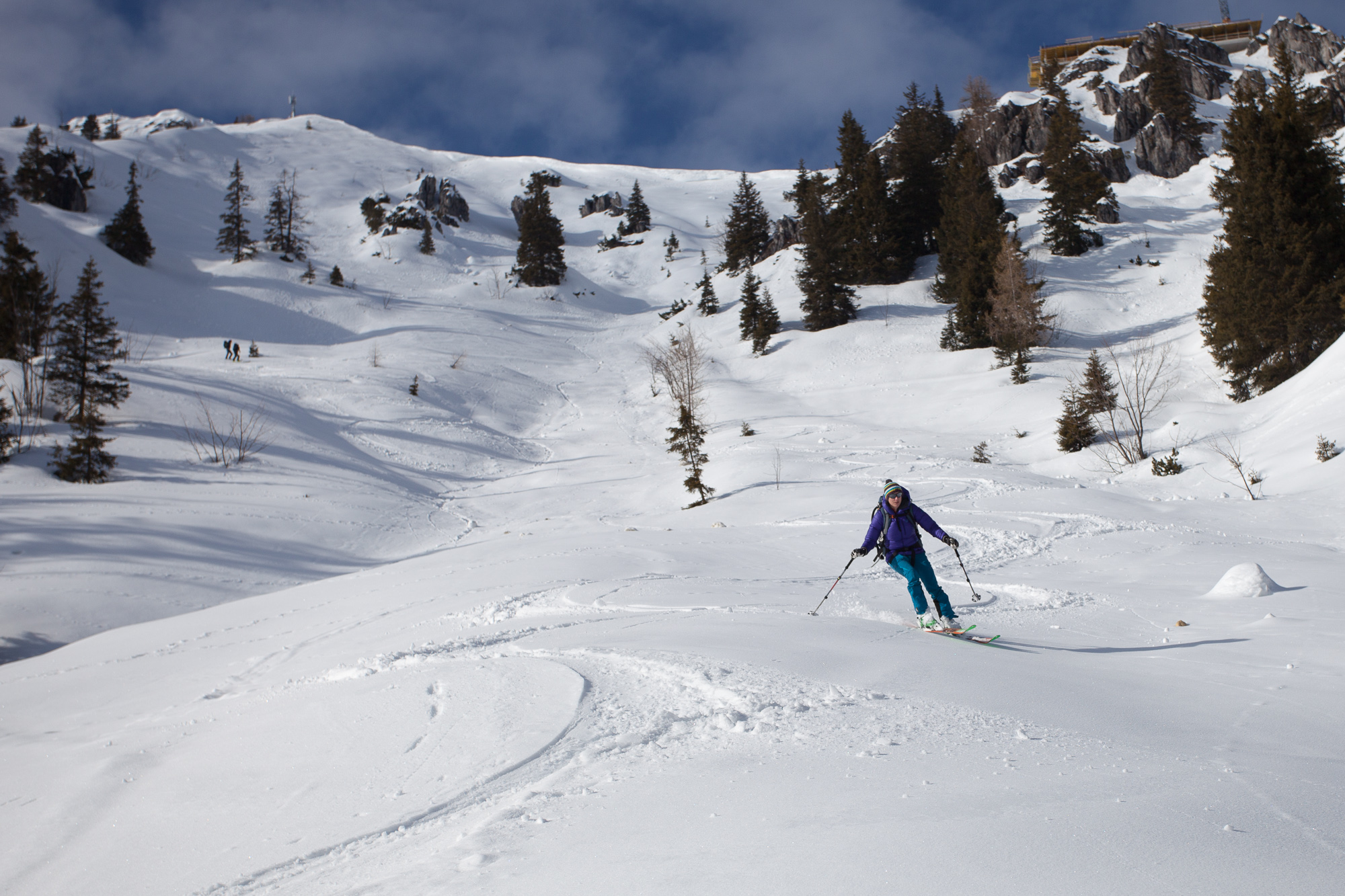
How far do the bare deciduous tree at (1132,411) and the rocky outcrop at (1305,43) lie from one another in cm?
5646

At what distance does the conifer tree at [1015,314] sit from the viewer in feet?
93.7

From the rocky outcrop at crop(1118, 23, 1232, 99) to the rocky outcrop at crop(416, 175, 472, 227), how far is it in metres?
69.6

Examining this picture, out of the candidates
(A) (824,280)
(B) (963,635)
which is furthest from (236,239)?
(B) (963,635)

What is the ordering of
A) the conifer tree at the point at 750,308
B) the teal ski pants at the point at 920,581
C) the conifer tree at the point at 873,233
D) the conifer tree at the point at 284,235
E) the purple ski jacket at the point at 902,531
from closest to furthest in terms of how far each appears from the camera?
the teal ski pants at the point at 920,581, the purple ski jacket at the point at 902,531, the conifer tree at the point at 750,308, the conifer tree at the point at 873,233, the conifer tree at the point at 284,235

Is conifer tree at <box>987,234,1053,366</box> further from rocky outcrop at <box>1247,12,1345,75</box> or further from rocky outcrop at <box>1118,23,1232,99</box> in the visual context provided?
rocky outcrop at <box>1247,12,1345,75</box>

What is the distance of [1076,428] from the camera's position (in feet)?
63.9

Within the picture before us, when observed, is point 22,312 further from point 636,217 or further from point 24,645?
point 636,217

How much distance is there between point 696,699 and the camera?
4.44 m

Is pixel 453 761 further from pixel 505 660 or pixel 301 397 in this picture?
pixel 301 397

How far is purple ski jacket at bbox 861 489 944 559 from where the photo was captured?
692 cm

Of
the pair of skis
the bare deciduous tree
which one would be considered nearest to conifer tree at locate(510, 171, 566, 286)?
the bare deciduous tree

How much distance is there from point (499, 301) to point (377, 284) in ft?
33.1

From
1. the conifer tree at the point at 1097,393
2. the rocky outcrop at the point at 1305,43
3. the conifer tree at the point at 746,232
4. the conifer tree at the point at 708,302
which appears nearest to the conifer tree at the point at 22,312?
the conifer tree at the point at 1097,393

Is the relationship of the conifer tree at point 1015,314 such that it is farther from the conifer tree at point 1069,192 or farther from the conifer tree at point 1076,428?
the conifer tree at point 1069,192
